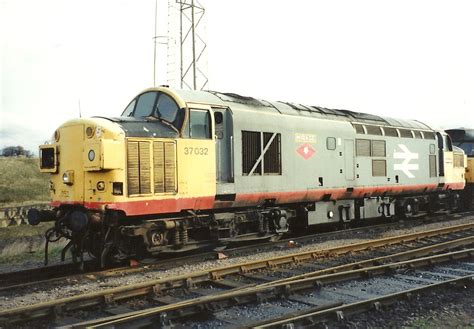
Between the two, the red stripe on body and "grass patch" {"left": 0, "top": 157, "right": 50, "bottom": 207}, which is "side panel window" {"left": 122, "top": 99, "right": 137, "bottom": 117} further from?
"grass patch" {"left": 0, "top": 157, "right": 50, "bottom": 207}

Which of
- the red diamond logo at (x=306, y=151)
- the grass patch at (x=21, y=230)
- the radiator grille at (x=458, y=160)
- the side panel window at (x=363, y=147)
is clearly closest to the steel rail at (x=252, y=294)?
the red diamond logo at (x=306, y=151)

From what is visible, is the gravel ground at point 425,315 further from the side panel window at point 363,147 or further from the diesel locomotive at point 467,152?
the diesel locomotive at point 467,152

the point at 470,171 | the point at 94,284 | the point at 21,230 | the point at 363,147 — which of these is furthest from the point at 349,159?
the point at 21,230

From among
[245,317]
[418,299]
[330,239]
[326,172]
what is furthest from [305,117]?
[245,317]

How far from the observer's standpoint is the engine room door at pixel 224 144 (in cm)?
1095

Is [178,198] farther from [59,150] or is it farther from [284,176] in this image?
[284,176]

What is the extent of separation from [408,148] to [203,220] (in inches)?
390

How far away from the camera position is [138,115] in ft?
35.7

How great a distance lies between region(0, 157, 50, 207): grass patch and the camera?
3681 cm

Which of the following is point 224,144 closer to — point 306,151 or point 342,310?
point 306,151

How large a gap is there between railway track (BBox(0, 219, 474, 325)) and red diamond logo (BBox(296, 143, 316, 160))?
291 cm

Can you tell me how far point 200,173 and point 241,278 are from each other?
8.71 feet

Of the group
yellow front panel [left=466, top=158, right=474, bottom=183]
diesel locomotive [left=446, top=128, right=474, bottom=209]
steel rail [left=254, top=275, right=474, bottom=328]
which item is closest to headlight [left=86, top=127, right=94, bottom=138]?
steel rail [left=254, top=275, right=474, bottom=328]

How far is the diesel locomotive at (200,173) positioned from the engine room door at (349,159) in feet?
0.10
